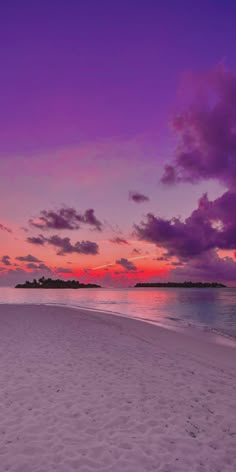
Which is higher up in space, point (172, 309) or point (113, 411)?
point (113, 411)

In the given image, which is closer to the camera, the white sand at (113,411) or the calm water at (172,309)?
the white sand at (113,411)

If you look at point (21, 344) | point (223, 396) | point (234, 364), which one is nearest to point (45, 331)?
point (21, 344)

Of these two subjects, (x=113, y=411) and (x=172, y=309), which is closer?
(x=113, y=411)

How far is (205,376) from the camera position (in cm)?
1380

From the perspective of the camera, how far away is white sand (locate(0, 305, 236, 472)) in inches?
278

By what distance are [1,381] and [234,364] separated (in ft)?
40.0

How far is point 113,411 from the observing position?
941 centimetres

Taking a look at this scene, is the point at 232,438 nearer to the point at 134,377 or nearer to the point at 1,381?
the point at 134,377

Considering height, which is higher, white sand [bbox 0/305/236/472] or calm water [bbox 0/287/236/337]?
white sand [bbox 0/305/236/472]

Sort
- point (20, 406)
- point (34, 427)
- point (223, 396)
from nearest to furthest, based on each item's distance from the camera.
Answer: point (34, 427), point (20, 406), point (223, 396)

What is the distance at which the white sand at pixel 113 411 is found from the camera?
278 inches

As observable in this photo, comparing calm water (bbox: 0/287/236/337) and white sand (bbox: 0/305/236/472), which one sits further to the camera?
calm water (bbox: 0/287/236/337)

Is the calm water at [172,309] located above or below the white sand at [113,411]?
below

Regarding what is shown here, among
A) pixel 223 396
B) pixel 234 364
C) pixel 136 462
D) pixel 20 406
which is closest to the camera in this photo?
pixel 136 462
